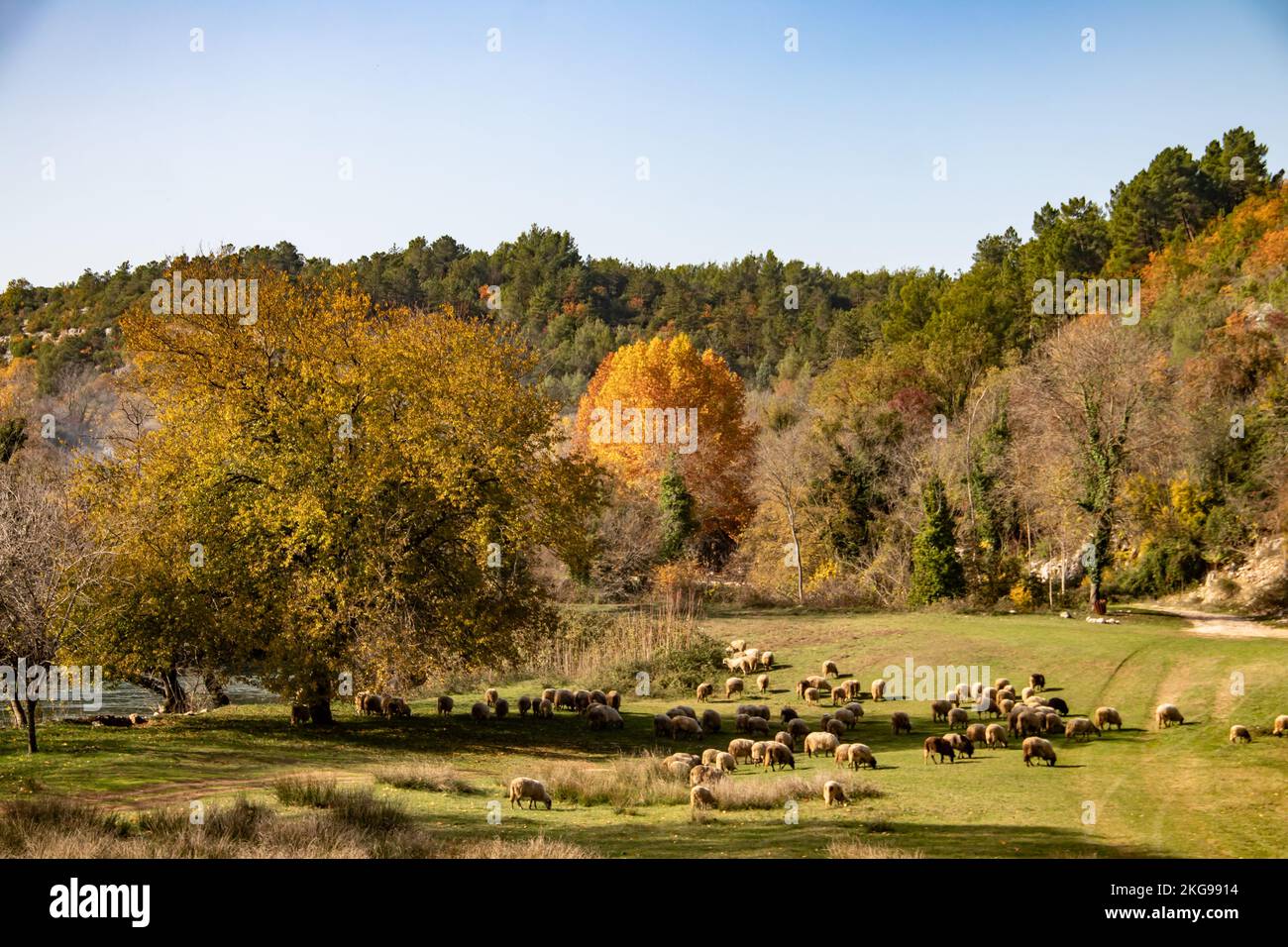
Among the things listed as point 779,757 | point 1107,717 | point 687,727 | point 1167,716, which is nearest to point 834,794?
point 779,757

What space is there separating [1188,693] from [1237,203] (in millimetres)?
79328

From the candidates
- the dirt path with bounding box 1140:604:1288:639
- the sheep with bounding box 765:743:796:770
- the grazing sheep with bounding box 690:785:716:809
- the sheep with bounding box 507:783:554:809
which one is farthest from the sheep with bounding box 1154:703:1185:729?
the sheep with bounding box 507:783:554:809

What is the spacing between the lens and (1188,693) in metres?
29.1

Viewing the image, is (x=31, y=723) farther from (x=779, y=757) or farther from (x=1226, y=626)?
(x=1226, y=626)

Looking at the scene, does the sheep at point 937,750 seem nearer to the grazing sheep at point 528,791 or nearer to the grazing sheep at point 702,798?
the grazing sheep at point 702,798

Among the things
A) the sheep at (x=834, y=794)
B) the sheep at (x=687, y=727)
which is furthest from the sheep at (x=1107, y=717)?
the sheep at (x=834, y=794)

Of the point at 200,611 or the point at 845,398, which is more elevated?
the point at 845,398

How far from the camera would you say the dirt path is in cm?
3710

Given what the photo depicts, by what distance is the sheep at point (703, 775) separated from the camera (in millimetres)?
20469
